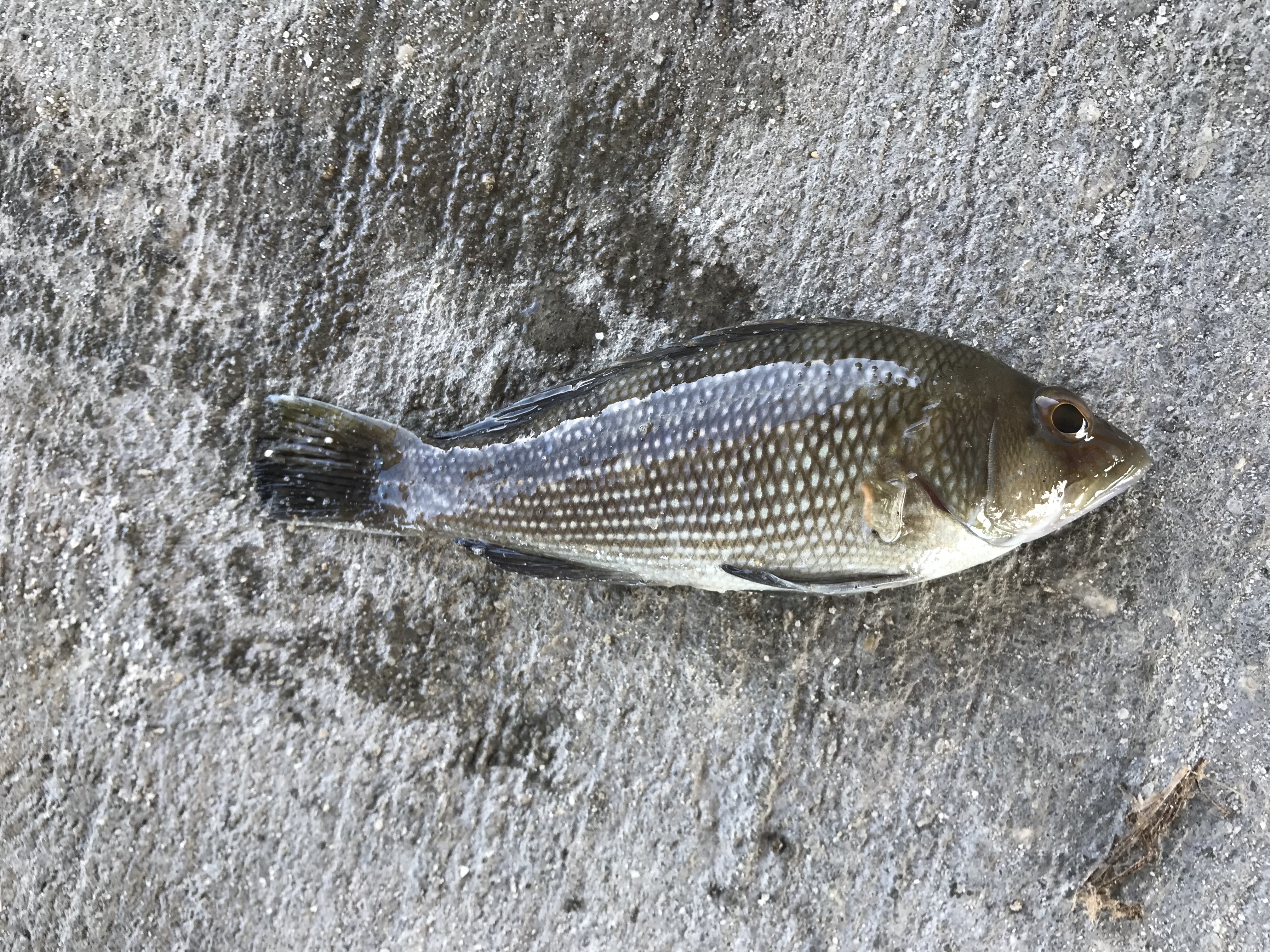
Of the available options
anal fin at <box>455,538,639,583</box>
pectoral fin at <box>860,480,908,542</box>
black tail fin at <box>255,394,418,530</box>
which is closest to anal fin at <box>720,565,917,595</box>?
pectoral fin at <box>860,480,908,542</box>

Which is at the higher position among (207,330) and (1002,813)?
(207,330)

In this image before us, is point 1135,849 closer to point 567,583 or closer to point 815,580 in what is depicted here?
point 815,580

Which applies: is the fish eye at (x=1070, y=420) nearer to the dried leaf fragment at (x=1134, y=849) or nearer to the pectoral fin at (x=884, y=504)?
the pectoral fin at (x=884, y=504)

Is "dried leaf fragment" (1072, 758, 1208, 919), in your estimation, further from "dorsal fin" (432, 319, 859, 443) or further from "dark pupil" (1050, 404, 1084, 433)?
"dorsal fin" (432, 319, 859, 443)

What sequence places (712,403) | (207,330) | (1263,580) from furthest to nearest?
(207,330), (1263,580), (712,403)

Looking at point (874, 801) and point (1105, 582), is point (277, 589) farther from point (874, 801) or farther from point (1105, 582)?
point (1105, 582)

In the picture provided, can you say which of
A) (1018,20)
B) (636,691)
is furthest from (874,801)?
(1018,20)

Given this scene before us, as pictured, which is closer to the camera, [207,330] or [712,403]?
[712,403]

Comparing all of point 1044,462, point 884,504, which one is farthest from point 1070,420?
point 884,504
